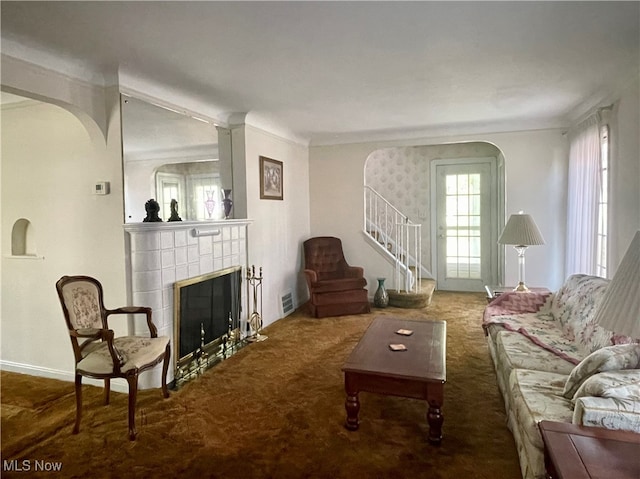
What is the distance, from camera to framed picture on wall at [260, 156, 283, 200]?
4.82 meters

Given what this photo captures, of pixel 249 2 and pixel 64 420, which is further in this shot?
pixel 64 420

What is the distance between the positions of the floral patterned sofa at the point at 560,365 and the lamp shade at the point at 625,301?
0.31 metres

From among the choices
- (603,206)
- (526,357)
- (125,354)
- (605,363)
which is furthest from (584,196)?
(125,354)

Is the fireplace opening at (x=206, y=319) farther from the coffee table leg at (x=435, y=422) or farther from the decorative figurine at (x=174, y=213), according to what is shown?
the coffee table leg at (x=435, y=422)

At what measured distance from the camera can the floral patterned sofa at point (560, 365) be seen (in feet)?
5.30

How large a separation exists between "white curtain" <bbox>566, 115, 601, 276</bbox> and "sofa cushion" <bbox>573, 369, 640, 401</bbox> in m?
2.59

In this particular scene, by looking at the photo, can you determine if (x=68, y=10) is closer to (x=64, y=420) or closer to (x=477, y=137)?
(x=64, y=420)

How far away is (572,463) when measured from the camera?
4.17ft

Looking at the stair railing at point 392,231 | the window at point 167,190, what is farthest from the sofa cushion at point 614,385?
the stair railing at point 392,231

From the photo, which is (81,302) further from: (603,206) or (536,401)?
(603,206)

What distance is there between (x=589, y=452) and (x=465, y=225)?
575cm

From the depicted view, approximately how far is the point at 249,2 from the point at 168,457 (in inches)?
99.0

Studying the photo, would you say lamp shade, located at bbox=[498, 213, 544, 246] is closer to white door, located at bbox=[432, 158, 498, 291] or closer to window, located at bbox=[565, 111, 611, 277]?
window, located at bbox=[565, 111, 611, 277]

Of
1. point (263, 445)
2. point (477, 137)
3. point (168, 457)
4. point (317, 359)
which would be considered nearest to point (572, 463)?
point (263, 445)
